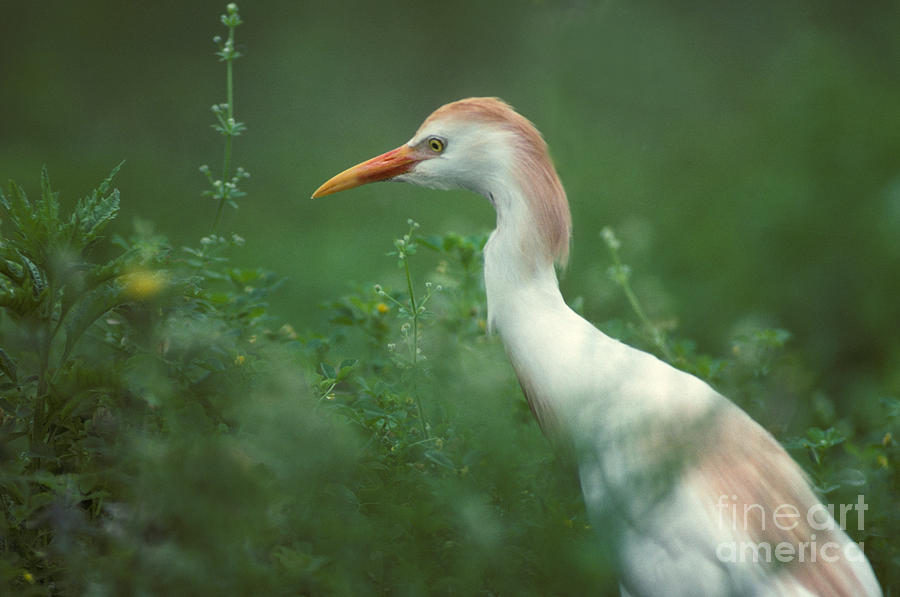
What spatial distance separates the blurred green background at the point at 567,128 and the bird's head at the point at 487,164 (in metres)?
1.31

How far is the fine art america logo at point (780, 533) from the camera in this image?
1.44 meters

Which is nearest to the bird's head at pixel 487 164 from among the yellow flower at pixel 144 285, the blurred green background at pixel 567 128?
the yellow flower at pixel 144 285

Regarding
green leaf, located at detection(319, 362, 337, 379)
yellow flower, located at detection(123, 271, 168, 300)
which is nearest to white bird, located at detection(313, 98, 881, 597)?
green leaf, located at detection(319, 362, 337, 379)

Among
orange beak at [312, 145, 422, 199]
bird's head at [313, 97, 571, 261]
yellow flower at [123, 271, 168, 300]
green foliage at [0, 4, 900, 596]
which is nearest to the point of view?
green foliage at [0, 4, 900, 596]

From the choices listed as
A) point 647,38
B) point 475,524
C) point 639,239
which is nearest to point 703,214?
point 647,38

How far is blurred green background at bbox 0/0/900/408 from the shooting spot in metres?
3.42

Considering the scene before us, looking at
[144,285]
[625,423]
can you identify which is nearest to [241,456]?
[144,285]

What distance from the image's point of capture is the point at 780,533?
58.1 inches

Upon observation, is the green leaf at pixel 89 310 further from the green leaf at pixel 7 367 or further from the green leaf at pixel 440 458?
the green leaf at pixel 440 458

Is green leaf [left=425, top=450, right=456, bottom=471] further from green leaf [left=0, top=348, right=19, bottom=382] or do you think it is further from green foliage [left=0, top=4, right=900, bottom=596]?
green leaf [left=0, top=348, right=19, bottom=382]

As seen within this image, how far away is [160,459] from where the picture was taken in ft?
3.45

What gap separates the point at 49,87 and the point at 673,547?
4680mm

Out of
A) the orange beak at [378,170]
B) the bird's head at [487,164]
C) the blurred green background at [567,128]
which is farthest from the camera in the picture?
the blurred green background at [567,128]

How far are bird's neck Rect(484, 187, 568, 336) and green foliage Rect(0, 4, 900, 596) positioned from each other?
0.42 feet
